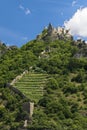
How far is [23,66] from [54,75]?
12.2m

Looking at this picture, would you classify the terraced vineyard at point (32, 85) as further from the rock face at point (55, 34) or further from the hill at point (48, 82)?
the rock face at point (55, 34)

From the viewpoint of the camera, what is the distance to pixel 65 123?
→ 102438 mm

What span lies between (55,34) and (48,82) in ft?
138

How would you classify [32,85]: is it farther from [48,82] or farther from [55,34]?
[55,34]

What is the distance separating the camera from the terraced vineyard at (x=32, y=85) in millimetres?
117381

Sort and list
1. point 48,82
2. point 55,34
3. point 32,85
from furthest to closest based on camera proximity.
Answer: point 55,34
point 32,85
point 48,82

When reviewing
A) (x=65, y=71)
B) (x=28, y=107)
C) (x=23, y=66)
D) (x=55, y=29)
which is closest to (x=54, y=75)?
(x=65, y=71)

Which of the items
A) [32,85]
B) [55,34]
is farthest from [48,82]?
[55,34]

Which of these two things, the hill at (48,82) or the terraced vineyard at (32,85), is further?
the terraced vineyard at (32,85)

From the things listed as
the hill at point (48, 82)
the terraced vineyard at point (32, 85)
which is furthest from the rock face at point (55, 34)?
the terraced vineyard at point (32, 85)

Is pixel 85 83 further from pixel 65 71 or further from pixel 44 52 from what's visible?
pixel 44 52

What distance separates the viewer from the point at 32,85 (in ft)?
411

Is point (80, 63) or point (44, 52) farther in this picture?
point (44, 52)

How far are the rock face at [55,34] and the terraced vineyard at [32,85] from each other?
3036 centimetres
